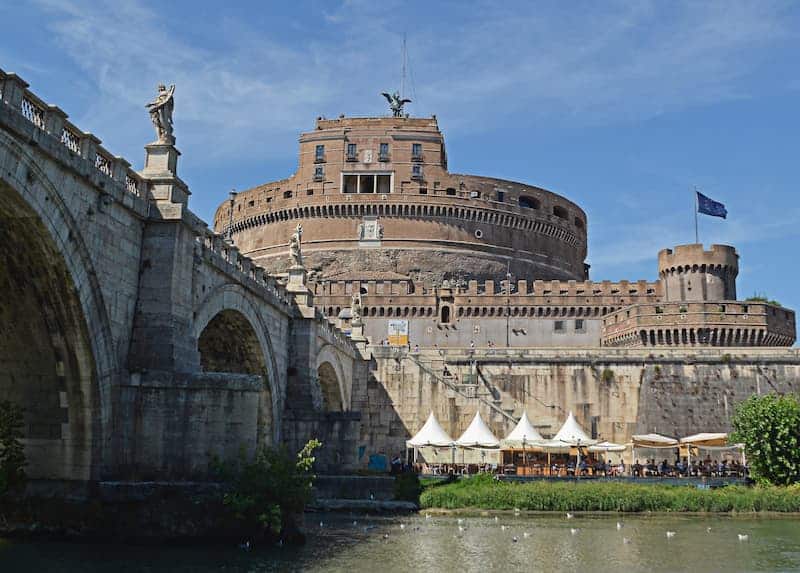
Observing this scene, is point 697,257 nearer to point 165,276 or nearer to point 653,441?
point 653,441

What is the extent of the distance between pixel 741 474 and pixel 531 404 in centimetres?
1533

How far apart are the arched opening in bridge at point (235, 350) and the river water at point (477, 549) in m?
5.08

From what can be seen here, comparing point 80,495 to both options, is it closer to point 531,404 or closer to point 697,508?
point 697,508

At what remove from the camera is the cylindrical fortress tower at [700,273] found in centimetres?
6619

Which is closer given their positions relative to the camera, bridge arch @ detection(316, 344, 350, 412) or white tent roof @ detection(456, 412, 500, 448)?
white tent roof @ detection(456, 412, 500, 448)

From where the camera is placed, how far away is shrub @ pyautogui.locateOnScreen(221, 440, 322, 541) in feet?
60.4

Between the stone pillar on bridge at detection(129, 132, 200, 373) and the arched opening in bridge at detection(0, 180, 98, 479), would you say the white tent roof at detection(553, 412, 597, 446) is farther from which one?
the arched opening in bridge at detection(0, 180, 98, 479)

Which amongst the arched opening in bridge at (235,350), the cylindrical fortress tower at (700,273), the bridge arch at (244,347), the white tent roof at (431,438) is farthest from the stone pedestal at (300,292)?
the cylindrical fortress tower at (700,273)

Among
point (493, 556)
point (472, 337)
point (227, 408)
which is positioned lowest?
point (493, 556)

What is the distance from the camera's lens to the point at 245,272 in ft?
93.6

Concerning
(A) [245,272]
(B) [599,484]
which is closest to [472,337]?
(B) [599,484]

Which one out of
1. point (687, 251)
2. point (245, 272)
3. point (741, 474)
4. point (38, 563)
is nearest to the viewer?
point (38, 563)

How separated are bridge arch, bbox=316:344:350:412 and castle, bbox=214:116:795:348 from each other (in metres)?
20.0

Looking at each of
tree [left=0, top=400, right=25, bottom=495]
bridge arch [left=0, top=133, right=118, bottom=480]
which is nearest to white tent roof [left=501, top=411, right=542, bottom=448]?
bridge arch [left=0, top=133, right=118, bottom=480]
